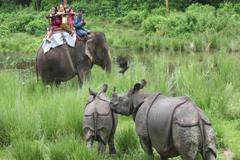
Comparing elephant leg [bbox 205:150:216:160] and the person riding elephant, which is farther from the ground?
the person riding elephant

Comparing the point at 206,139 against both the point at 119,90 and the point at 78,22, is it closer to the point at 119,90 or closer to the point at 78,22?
the point at 119,90

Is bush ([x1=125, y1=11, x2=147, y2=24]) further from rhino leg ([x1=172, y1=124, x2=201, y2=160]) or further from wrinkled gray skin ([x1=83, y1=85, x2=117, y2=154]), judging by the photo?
rhino leg ([x1=172, y1=124, x2=201, y2=160])

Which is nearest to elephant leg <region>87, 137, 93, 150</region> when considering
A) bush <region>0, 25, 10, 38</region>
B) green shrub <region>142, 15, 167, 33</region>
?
green shrub <region>142, 15, 167, 33</region>

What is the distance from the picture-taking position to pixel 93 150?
580cm

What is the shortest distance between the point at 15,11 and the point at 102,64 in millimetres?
25296

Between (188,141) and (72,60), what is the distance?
6.62m

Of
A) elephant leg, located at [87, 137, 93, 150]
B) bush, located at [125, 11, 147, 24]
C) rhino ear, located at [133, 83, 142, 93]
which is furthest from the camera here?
bush, located at [125, 11, 147, 24]

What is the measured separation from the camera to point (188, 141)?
485cm

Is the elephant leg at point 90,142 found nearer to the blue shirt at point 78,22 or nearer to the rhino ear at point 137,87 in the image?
the rhino ear at point 137,87

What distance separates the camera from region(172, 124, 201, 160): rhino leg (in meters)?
4.86

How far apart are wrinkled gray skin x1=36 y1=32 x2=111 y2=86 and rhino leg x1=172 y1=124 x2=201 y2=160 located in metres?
6.28

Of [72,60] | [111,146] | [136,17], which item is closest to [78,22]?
[72,60]

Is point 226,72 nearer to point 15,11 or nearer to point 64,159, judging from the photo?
point 64,159

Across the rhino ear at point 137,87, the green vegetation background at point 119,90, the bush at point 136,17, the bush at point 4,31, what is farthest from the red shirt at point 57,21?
the bush at point 4,31
